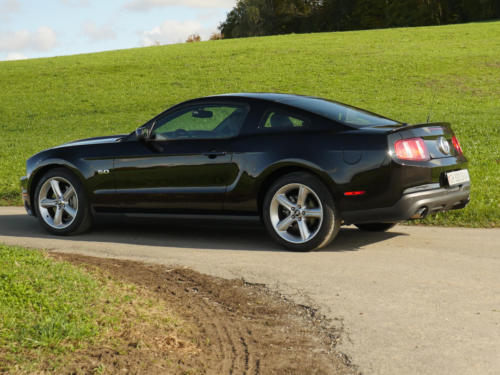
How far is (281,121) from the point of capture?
7363 millimetres

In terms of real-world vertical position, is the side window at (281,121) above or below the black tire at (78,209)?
above

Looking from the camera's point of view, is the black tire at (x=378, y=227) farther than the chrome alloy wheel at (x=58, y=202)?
No

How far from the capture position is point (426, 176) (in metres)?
6.91

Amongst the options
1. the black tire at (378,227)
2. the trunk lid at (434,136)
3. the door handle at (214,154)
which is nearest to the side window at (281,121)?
the door handle at (214,154)

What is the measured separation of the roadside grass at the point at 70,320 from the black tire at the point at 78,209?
264cm

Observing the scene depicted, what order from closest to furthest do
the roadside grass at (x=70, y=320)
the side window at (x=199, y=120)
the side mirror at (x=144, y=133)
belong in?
the roadside grass at (x=70, y=320) < the side window at (x=199, y=120) < the side mirror at (x=144, y=133)

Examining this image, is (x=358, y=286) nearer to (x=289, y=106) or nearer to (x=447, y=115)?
(x=289, y=106)

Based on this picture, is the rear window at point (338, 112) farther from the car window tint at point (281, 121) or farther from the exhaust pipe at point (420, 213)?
the exhaust pipe at point (420, 213)

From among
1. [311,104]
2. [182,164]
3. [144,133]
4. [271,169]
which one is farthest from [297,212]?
[144,133]

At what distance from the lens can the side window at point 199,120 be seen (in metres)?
7.59

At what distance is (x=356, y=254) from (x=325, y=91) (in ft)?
71.8

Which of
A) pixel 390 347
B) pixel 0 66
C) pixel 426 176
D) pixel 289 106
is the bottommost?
pixel 390 347

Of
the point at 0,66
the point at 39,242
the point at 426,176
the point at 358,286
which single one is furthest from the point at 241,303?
the point at 0,66

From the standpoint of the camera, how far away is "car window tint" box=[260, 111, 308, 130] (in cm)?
725
